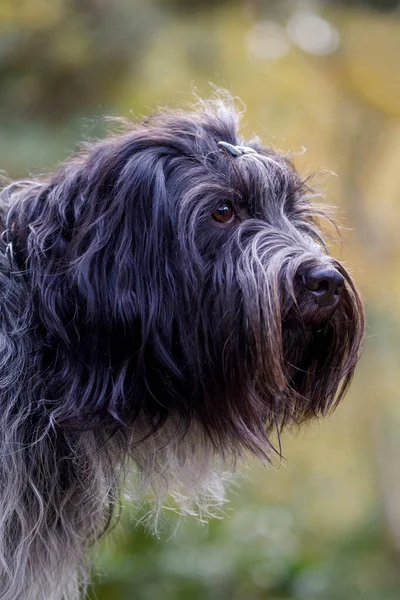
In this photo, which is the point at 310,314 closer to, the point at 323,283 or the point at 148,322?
the point at 323,283

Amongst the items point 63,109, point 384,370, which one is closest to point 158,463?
point 63,109

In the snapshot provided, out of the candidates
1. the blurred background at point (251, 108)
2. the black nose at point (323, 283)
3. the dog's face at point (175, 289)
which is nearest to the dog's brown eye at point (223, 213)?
the dog's face at point (175, 289)

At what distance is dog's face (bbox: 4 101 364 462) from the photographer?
1.95 metres

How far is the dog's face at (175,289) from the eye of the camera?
76.7 inches

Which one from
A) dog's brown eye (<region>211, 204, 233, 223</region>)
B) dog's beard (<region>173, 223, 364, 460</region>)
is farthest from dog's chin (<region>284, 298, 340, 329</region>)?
dog's brown eye (<region>211, 204, 233, 223</region>)

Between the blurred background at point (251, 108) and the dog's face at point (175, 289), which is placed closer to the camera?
the dog's face at point (175, 289)

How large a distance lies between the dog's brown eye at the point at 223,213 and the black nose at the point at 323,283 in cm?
27

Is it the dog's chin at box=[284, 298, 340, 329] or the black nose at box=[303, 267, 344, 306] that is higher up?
the black nose at box=[303, 267, 344, 306]

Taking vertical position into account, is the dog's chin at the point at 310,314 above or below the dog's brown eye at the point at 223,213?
below

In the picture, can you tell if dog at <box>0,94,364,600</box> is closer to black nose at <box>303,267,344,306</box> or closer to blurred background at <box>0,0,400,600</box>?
black nose at <box>303,267,344,306</box>

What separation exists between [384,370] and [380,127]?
5.66ft

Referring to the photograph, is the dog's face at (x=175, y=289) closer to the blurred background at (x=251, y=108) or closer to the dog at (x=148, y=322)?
the dog at (x=148, y=322)

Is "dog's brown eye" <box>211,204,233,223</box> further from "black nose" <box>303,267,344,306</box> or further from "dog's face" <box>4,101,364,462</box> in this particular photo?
"black nose" <box>303,267,344,306</box>

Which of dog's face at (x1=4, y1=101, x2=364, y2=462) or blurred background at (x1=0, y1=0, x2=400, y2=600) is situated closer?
dog's face at (x1=4, y1=101, x2=364, y2=462)
